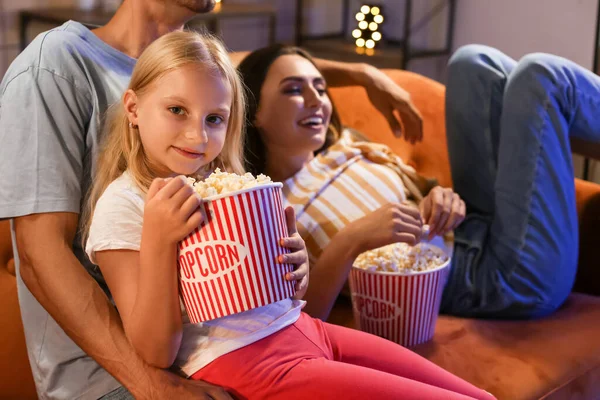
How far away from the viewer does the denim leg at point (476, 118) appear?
6.77ft

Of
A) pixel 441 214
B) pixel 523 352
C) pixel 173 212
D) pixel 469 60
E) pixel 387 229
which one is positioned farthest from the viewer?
pixel 469 60

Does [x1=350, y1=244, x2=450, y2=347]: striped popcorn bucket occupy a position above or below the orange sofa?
above

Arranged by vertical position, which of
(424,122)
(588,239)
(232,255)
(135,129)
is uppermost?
(135,129)

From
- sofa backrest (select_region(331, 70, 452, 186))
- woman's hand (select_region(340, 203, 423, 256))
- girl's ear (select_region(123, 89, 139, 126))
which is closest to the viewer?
girl's ear (select_region(123, 89, 139, 126))

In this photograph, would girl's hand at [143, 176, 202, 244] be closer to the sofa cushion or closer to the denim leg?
the sofa cushion

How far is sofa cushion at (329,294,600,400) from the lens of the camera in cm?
162

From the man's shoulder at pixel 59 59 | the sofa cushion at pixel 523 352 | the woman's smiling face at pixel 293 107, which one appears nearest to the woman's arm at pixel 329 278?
the sofa cushion at pixel 523 352

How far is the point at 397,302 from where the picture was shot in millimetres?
1638

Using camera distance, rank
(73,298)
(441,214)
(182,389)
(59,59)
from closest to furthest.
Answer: (182,389), (73,298), (59,59), (441,214)

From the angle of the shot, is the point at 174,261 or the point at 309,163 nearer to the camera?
the point at 174,261

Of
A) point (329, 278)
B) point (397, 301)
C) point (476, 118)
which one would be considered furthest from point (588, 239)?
point (329, 278)

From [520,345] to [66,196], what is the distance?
1043 millimetres

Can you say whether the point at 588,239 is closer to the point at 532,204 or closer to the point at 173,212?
the point at 532,204

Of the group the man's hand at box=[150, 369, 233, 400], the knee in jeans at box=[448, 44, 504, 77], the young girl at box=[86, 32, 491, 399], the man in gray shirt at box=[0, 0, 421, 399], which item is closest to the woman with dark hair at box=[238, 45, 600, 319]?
the knee in jeans at box=[448, 44, 504, 77]
